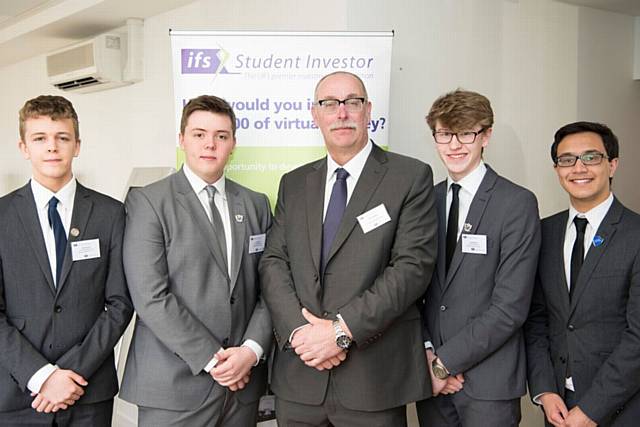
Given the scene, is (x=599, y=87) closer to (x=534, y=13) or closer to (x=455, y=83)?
(x=534, y=13)

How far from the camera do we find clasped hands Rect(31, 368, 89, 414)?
7.02 ft

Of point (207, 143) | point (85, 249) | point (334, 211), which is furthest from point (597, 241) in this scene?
point (85, 249)

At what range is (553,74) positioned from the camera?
439 centimetres

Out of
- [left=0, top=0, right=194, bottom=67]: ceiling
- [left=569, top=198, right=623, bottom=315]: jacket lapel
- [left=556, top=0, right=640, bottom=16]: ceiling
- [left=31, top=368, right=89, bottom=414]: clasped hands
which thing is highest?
[left=0, top=0, right=194, bottom=67]: ceiling

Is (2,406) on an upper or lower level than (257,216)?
lower

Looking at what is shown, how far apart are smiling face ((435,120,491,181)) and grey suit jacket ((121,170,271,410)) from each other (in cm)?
93

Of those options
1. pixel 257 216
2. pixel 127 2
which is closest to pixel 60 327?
pixel 257 216

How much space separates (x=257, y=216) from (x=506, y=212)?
1040 mm

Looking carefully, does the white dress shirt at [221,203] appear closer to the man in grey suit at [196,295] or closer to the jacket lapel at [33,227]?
the man in grey suit at [196,295]

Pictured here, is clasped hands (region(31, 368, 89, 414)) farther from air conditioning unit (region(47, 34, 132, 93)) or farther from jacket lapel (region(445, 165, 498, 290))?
air conditioning unit (region(47, 34, 132, 93))

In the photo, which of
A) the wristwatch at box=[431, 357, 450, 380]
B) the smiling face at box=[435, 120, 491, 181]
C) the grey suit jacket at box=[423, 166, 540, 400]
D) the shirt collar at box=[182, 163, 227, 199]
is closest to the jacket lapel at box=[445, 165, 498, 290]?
the grey suit jacket at box=[423, 166, 540, 400]

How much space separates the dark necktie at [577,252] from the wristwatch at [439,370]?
1.91 ft

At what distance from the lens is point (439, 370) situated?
91.6 inches

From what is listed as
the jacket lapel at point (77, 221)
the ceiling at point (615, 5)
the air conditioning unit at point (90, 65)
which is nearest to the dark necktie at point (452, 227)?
the jacket lapel at point (77, 221)
